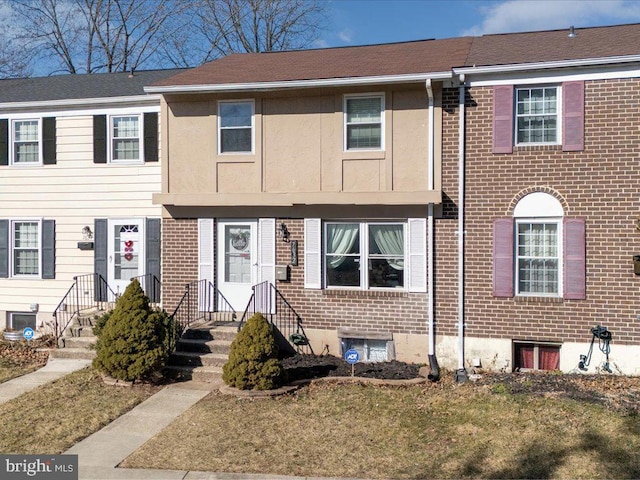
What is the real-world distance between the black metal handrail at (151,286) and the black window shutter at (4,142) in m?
4.30

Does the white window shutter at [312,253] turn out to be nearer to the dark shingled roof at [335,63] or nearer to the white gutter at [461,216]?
the white gutter at [461,216]

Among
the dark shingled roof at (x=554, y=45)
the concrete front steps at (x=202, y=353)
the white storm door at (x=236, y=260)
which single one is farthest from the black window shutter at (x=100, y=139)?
the dark shingled roof at (x=554, y=45)

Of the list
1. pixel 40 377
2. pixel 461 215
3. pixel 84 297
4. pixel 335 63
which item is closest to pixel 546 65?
pixel 461 215

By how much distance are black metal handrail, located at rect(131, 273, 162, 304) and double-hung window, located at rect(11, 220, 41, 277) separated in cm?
273

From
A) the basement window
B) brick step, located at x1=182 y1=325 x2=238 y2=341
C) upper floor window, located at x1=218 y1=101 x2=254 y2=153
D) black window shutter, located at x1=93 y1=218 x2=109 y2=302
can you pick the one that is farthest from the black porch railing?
the basement window

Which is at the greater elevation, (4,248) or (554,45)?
(554,45)

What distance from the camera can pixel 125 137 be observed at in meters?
12.2

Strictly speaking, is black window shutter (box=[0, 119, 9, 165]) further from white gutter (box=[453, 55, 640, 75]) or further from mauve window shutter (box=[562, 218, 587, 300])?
mauve window shutter (box=[562, 218, 587, 300])

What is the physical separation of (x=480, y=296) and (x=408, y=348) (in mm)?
1559

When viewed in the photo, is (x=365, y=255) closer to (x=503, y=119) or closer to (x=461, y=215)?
(x=461, y=215)

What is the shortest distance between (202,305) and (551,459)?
6959 mm

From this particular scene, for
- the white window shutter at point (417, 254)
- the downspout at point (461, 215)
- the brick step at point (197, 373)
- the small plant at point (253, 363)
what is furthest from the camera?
the white window shutter at point (417, 254)

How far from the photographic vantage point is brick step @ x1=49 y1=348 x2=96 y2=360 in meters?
10.3

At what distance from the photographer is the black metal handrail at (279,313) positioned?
10391 millimetres
